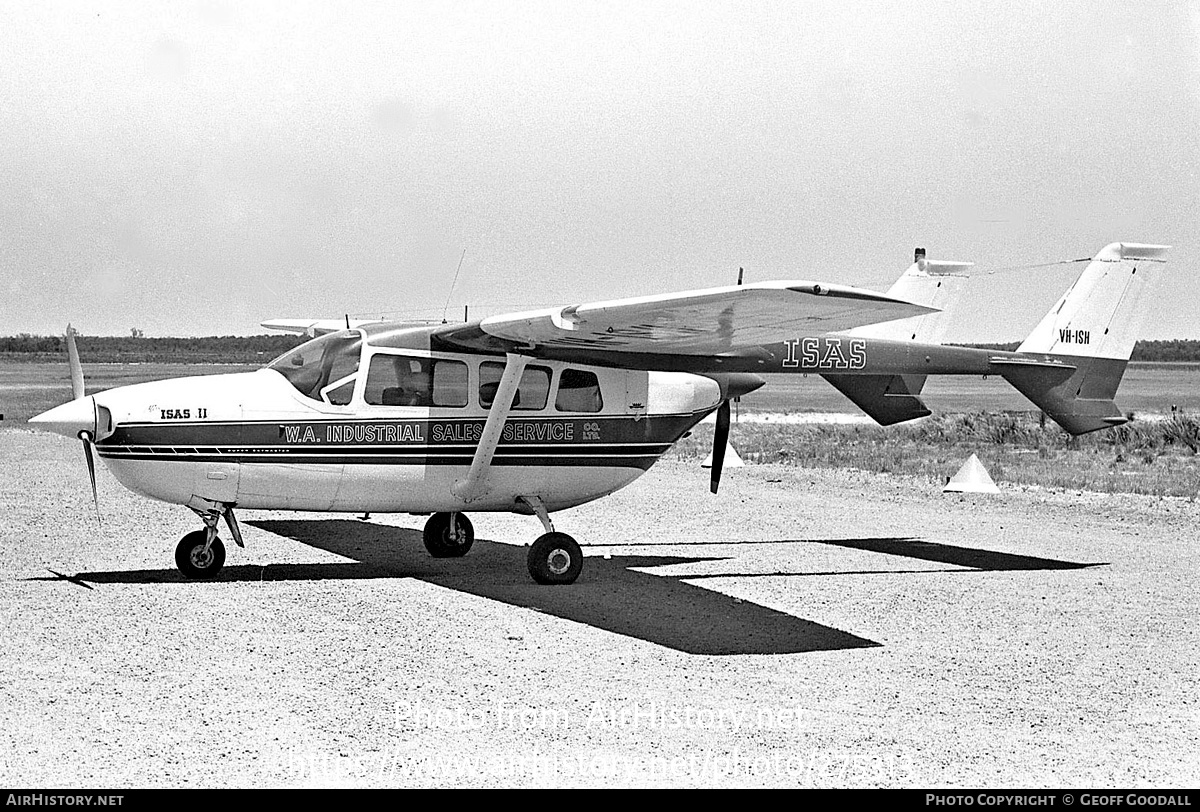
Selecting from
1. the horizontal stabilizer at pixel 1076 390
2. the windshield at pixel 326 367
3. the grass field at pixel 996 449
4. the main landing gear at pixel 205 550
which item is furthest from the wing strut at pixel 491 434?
the grass field at pixel 996 449

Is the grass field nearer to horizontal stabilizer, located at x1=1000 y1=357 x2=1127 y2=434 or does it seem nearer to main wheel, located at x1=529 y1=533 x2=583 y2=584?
horizontal stabilizer, located at x1=1000 y1=357 x2=1127 y2=434

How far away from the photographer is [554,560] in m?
12.1

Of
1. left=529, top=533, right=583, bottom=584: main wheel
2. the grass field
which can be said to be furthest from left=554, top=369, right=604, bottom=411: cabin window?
the grass field

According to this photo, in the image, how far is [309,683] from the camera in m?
8.18

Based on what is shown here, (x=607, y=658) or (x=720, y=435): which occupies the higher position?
(x=720, y=435)

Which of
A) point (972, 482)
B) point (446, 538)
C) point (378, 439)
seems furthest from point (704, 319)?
point (972, 482)

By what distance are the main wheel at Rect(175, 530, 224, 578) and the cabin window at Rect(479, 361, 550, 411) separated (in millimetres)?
2708

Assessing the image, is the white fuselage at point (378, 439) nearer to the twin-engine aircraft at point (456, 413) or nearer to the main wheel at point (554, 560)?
the twin-engine aircraft at point (456, 413)

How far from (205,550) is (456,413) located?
2.52 metres

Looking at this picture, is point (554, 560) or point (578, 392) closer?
point (554, 560)

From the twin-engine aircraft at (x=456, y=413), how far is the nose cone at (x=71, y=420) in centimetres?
2

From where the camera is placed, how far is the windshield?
11977 mm

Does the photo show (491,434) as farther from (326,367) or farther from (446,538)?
(446,538)
